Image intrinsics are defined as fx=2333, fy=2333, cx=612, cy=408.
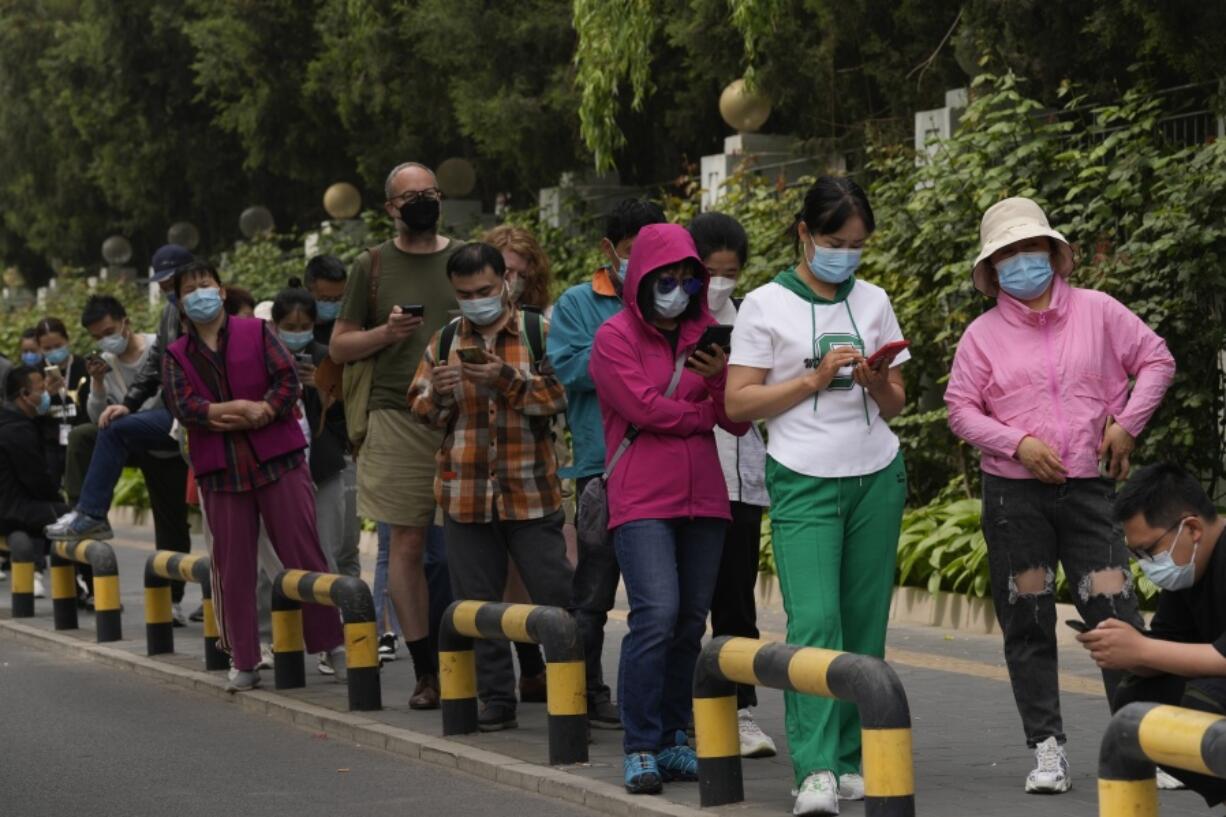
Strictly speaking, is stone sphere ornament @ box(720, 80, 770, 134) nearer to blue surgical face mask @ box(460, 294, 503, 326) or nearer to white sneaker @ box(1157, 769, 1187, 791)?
blue surgical face mask @ box(460, 294, 503, 326)

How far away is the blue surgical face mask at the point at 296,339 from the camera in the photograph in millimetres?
11734

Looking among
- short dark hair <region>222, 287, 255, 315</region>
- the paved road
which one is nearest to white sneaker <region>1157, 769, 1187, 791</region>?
the paved road

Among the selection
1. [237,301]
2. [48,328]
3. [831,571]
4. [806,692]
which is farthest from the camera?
[48,328]

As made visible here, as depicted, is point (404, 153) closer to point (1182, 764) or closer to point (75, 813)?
point (75, 813)

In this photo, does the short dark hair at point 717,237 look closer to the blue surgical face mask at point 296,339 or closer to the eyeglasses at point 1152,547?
the eyeglasses at point 1152,547

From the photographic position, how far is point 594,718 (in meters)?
9.44

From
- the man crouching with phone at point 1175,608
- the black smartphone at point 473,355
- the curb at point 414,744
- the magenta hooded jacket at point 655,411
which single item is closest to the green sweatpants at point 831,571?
the magenta hooded jacket at point 655,411

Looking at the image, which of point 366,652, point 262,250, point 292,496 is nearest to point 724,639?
point 366,652

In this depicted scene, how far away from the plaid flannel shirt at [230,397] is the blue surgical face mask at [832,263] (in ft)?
12.7

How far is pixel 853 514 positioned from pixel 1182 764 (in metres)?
2.40

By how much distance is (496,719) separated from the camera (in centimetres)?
934

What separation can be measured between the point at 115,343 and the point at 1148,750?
31.1ft

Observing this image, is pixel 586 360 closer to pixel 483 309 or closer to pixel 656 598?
pixel 483 309

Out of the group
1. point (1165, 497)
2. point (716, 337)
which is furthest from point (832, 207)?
point (1165, 497)
